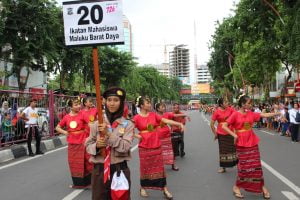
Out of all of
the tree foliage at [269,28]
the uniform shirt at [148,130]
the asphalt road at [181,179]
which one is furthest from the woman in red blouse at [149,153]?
the tree foliage at [269,28]

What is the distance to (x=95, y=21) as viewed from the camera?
4.41 meters

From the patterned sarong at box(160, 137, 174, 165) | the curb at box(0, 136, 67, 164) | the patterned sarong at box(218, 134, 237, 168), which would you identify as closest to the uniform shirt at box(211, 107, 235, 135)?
the patterned sarong at box(218, 134, 237, 168)

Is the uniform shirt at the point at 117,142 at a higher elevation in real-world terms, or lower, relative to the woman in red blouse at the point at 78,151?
higher

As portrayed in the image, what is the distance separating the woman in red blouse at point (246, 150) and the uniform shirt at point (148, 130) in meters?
1.17

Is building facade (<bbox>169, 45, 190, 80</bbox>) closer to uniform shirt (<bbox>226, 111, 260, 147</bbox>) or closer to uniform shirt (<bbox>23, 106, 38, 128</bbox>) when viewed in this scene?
uniform shirt (<bbox>23, 106, 38, 128</bbox>)

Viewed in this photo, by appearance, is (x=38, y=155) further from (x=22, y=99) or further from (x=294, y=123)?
(x=294, y=123)

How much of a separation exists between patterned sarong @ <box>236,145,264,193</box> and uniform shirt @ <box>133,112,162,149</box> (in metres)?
1.42

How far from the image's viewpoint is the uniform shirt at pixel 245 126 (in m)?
7.18

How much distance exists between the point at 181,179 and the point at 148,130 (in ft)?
6.78

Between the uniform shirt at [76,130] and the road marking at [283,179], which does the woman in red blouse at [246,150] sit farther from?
the uniform shirt at [76,130]

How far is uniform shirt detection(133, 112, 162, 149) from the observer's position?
745 centimetres

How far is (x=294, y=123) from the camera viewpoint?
19.2 m

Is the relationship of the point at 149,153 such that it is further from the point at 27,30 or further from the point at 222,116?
the point at 27,30

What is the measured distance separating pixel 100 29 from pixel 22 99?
1131cm
